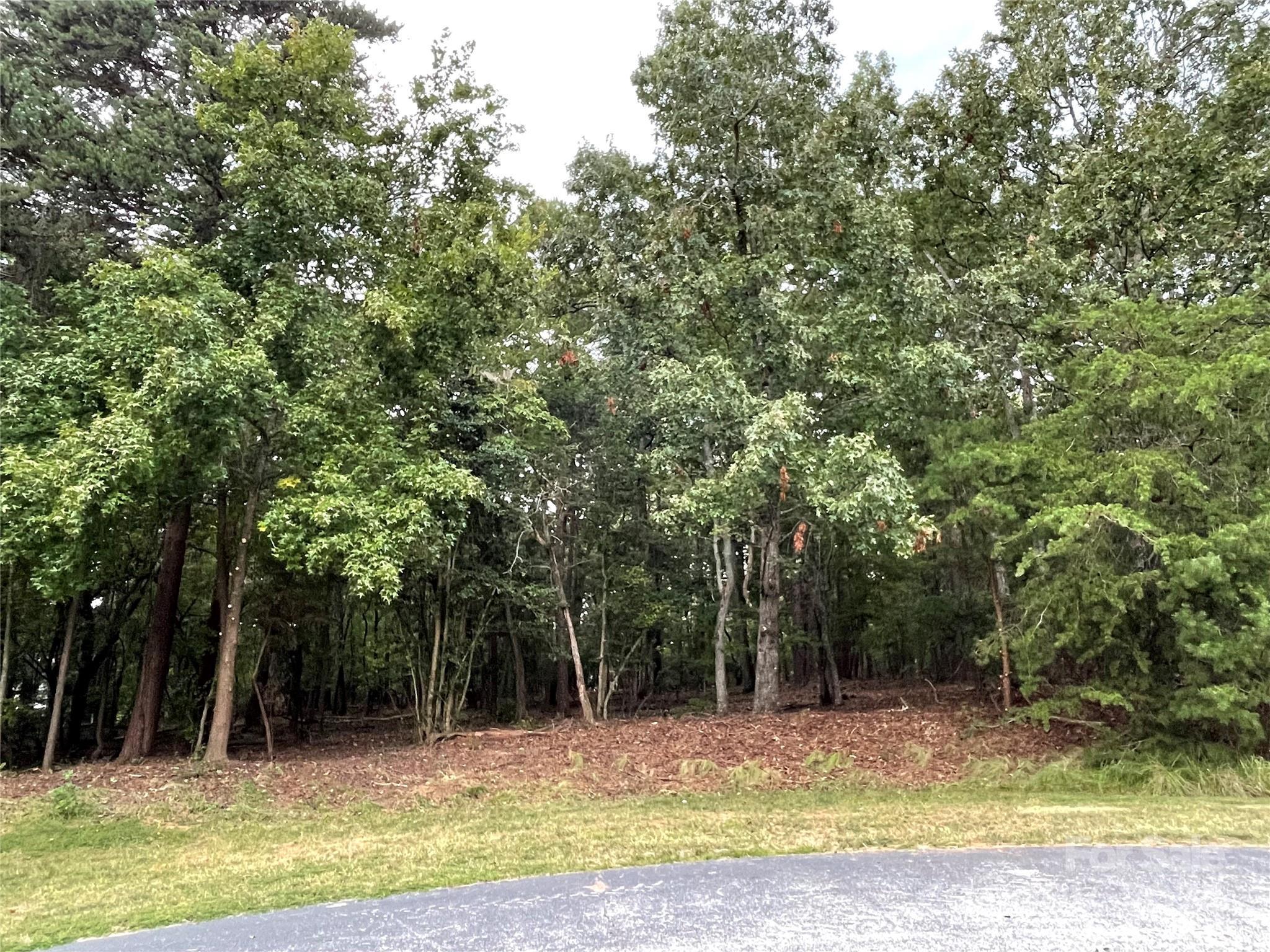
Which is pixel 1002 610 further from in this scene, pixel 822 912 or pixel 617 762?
pixel 822 912

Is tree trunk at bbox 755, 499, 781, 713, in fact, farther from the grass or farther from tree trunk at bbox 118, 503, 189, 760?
tree trunk at bbox 118, 503, 189, 760

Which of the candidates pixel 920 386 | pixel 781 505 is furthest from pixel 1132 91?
pixel 781 505

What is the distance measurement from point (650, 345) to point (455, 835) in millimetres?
7155

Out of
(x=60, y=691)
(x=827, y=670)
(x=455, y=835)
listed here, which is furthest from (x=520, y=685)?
(x=455, y=835)

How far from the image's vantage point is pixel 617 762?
30.5 ft

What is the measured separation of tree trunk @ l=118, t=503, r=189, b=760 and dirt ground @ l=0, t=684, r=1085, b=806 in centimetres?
81

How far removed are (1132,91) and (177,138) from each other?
528 inches

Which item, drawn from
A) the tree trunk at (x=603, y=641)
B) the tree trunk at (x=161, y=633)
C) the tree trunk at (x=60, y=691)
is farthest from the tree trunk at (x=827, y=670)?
the tree trunk at (x=60, y=691)

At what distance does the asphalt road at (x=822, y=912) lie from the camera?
137 inches

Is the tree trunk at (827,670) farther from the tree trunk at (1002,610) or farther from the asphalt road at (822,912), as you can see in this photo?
the asphalt road at (822,912)

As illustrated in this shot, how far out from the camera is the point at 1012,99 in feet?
39.5

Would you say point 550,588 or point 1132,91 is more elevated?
point 1132,91

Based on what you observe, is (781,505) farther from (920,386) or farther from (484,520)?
(484,520)

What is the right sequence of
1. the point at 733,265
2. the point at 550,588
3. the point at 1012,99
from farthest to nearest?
the point at 550,588 < the point at 1012,99 < the point at 733,265
